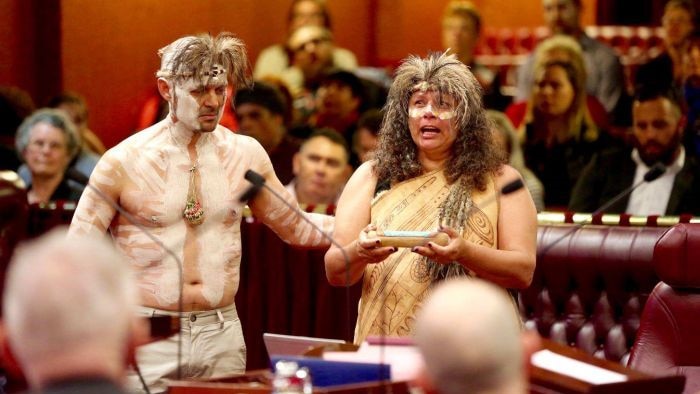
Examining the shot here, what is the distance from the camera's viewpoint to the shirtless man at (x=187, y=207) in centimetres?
411

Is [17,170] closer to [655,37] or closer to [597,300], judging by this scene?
[597,300]

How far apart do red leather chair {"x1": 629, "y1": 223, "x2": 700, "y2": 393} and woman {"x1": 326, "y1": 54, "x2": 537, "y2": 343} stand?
1.56 feet

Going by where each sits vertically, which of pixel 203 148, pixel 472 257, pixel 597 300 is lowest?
pixel 597 300

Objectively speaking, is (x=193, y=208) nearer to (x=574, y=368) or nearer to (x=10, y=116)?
(x=574, y=368)

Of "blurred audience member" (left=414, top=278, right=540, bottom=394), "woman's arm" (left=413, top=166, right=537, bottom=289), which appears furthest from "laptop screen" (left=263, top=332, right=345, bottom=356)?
"blurred audience member" (left=414, top=278, right=540, bottom=394)

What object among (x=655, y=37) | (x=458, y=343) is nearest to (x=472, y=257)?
(x=458, y=343)

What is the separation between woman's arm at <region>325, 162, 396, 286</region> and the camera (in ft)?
13.2

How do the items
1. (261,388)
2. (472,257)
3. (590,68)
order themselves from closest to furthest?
(261,388) < (472,257) < (590,68)

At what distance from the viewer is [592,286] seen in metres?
5.05

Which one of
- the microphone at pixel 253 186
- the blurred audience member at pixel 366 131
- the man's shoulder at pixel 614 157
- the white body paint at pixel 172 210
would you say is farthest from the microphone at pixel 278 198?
the blurred audience member at pixel 366 131

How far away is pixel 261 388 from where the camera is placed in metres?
3.33

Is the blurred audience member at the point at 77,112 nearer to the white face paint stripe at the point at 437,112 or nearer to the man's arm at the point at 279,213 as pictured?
the man's arm at the point at 279,213

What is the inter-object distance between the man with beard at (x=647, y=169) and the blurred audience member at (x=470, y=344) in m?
3.87

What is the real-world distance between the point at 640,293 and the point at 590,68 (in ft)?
10.8
